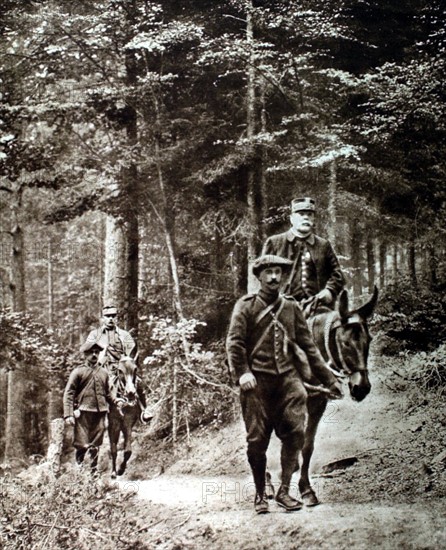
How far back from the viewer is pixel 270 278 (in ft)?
15.3

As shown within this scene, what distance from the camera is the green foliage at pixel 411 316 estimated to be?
16.2 ft

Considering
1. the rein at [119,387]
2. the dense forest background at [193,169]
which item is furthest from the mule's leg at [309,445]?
the rein at [119,387]

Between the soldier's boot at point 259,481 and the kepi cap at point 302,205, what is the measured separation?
1.92 meters

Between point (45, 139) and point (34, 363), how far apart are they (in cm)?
213

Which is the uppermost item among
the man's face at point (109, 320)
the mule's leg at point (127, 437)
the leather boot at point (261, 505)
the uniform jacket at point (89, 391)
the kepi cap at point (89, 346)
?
the man's face at point (109, 320)

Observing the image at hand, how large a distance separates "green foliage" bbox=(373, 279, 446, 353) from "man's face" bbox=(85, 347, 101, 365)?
2.37 meters

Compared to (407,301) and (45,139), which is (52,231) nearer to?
(45,139)

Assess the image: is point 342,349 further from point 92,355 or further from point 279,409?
point 92,355

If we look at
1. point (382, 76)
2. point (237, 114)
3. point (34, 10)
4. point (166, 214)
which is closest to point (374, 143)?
point (382, 76)

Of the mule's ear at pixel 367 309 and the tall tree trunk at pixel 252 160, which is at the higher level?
the tall tree trunk at pixel 252 160

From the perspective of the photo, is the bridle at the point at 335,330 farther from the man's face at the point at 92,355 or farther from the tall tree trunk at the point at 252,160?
the man's face at the point at 92,355

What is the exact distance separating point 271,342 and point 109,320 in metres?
1.68

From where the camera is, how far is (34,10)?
20.3 feet

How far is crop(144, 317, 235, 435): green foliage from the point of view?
202 inches
